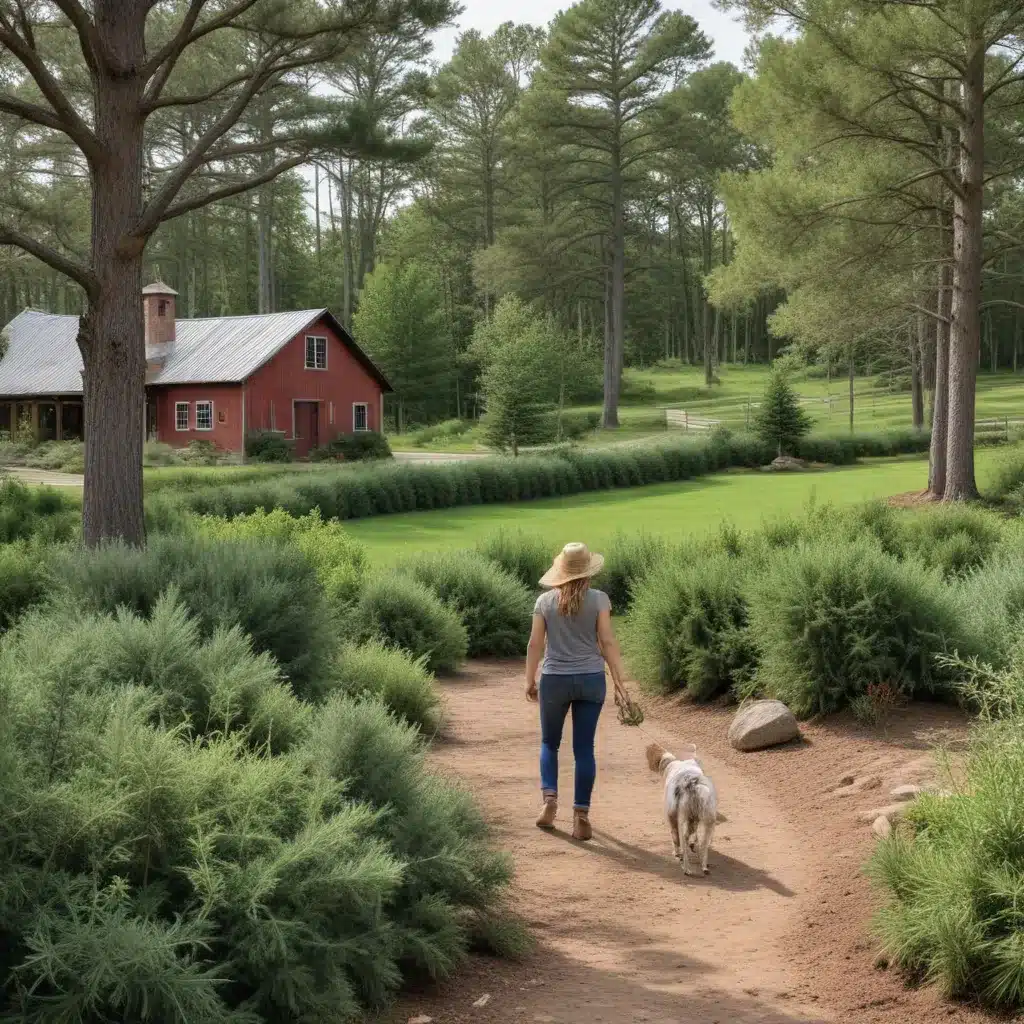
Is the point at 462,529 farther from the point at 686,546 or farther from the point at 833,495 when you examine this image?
the point at 686,546

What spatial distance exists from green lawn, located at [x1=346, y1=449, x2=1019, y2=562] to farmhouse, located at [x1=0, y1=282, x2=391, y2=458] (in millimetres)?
14189

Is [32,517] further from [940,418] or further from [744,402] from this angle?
[744,402]

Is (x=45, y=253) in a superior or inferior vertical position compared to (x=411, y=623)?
superior

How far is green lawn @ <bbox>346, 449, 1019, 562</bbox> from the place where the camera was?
2581cm

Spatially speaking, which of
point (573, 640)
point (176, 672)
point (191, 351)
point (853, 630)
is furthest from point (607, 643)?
point (191, 351)

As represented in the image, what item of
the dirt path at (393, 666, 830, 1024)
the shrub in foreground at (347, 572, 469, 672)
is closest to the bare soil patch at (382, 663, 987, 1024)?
the dirt path at (393, 666, 830, 1024)

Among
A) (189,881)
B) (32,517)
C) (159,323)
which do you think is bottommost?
(189,881)

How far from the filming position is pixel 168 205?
12.9 m

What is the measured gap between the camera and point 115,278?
12.4 meters

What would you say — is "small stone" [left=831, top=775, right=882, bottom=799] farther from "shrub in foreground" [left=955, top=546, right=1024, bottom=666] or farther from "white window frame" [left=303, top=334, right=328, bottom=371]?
"white window frame" [left=303, top=334, right=328, bottom=371]

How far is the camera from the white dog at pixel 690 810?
7027 mm

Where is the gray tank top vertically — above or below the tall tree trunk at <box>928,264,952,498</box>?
below

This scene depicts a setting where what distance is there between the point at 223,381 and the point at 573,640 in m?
38.6

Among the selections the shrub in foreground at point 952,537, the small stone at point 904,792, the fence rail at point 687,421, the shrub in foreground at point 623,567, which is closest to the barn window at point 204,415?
the fence rail at point 687,421
